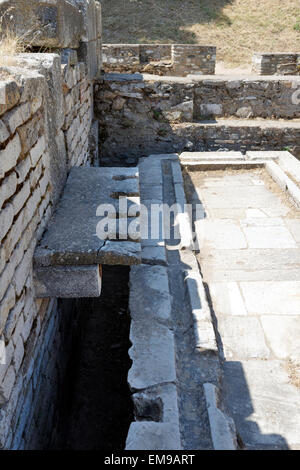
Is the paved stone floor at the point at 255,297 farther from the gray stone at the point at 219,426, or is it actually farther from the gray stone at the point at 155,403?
the gray stone at the point at 155,403

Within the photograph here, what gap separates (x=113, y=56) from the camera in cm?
1310

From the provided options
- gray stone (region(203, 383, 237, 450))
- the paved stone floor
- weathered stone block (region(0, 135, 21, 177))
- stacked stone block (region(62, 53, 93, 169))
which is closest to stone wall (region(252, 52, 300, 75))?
the paved stone floor

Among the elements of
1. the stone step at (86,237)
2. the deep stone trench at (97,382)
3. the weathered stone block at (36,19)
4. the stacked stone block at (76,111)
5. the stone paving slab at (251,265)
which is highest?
the weathered stone block at (36,19)

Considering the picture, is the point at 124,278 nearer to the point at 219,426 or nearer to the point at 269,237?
the point at 269,237

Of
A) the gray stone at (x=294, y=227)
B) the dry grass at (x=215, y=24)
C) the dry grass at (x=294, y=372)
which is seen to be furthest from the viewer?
the dry grass at (x=215, y=24)

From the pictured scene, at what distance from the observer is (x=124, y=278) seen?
5.92 m

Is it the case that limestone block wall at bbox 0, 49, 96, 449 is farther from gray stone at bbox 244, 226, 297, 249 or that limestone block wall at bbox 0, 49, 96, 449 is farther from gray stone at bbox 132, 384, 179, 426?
gray stone at bbox 244, 226, 297, 249

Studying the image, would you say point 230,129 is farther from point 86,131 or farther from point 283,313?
point 283,313

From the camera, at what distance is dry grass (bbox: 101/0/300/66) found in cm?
2052

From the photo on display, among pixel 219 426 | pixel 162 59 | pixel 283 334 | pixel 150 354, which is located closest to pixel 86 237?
pixel 150 354

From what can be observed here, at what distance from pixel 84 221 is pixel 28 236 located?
67cm

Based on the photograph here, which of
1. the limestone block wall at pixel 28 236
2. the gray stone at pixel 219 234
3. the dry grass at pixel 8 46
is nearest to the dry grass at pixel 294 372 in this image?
the gray stone at pixel 219 234

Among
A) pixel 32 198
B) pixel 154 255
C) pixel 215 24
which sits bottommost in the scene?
pixel 154 255

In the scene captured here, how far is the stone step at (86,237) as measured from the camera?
9.86 ft
